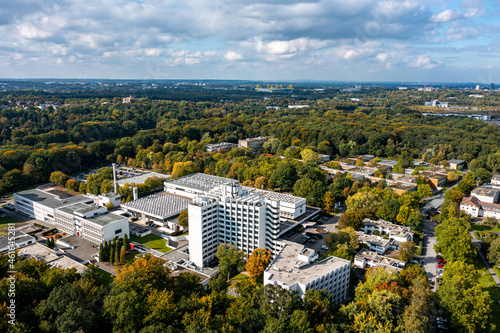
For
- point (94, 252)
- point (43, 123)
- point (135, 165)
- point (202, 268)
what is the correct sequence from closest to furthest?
point (202, 268), point (94, 252), point (135, 165), point (43, 123)

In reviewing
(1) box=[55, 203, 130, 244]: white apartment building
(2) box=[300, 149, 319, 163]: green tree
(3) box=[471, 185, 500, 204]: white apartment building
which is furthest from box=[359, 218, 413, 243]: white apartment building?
(2) box=[300, 149, 319, 163]: green tree

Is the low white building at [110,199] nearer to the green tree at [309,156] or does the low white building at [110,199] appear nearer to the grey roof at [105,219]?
the grey roof at [105,219]

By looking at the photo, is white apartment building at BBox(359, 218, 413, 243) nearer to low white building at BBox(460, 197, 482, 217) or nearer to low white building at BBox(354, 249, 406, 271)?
low white building at BBox(354, 249, 406, 271)

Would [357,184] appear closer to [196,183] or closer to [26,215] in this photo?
[196,183]

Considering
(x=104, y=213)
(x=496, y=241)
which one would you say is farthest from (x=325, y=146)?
(x=104, y=213)

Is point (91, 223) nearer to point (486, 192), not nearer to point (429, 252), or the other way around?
point (429, 252)

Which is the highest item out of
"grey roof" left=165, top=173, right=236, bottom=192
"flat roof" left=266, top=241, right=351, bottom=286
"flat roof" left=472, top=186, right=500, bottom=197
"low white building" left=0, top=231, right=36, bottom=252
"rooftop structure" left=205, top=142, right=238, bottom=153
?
"rooftop structure" left=205, top=142, right=238, bottom=153
